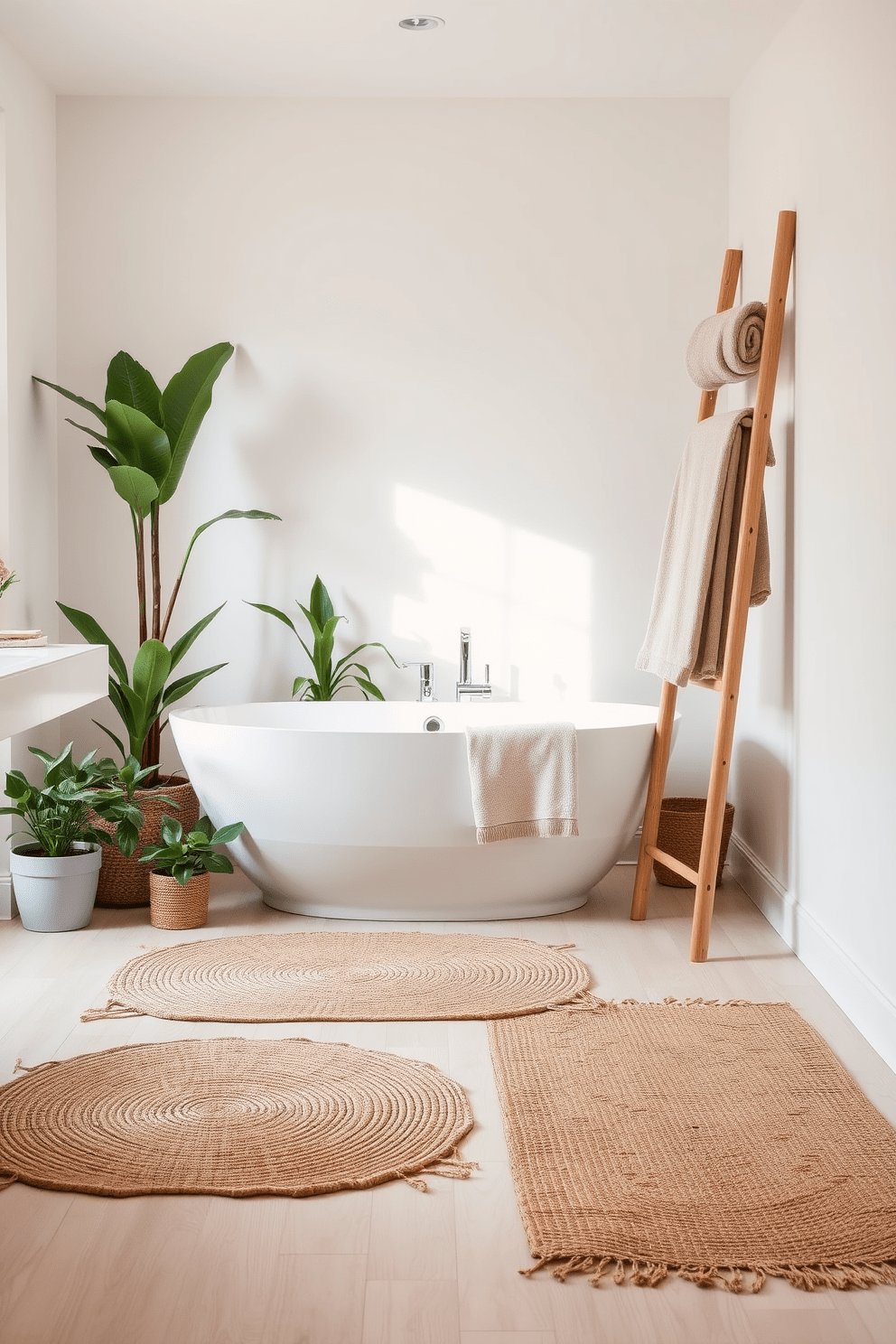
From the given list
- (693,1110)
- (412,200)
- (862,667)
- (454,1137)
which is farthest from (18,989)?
(412,200)

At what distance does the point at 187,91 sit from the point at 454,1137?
136 inches

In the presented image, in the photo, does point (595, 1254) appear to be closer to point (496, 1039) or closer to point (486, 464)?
point (496, 1039)

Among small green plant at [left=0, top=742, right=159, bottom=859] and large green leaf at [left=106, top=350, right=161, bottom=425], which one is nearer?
small green plant at [left=0, top=742, right=159, bottom=859]

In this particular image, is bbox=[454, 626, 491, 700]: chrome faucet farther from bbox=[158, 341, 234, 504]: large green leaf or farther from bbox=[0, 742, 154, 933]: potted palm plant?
bbox=[0, 742, 154, 933]: potted palm plant

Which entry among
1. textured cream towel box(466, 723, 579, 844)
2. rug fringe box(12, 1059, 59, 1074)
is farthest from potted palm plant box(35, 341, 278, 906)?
rug fringe box(12, 1059, 59, 1074)

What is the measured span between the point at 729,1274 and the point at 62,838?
230cm

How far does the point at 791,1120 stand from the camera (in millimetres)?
2264

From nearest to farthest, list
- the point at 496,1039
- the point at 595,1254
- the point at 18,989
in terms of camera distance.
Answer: the point at 595,1254 < the point at 496,1039 < the point at 18,989

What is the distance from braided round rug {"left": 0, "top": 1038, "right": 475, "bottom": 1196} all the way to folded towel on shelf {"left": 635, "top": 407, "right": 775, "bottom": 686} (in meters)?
1.44

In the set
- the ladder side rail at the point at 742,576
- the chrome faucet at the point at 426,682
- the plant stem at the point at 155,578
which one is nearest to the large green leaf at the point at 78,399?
the plant stem at the point at 155,578

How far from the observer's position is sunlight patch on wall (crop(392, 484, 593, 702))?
4270 mm

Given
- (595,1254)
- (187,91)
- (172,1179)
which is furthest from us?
(187,91)

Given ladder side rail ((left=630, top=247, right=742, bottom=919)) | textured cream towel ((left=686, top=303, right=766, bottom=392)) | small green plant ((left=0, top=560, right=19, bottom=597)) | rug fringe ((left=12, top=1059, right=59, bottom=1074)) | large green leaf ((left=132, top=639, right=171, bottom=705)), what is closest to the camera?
rug fringe ((left=12, top=1059, right=59, bottom=1074))

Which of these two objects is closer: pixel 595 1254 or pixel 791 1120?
pixel 595 1254
